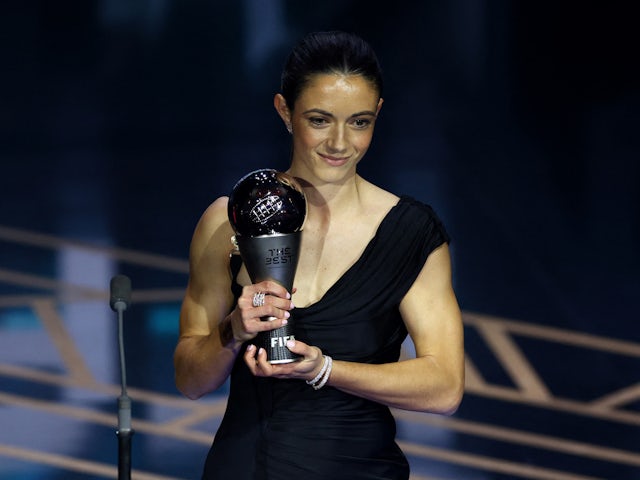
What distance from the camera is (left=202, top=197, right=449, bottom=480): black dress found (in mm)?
3076

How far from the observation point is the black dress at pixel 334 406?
3.08m

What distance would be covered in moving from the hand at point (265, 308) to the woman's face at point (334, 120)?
1.45 ft

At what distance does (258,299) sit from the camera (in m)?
2.72

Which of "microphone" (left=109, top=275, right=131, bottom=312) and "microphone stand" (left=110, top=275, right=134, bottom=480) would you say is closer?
"microphone stand" (left=110, top=275, right=134, bottom=480)

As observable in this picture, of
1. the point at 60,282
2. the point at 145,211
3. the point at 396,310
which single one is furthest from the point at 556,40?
the point at 396,310

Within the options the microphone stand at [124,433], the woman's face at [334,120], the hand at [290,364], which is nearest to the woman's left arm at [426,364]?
the hand at [290,364]

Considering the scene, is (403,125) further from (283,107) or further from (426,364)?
(426,364)

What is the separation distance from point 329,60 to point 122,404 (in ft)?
3.08

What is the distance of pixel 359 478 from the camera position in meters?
3.09

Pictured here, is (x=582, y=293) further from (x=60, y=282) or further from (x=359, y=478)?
(x=359, y=478)

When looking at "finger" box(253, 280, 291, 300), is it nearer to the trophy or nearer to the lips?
the trophy

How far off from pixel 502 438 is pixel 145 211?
399cm

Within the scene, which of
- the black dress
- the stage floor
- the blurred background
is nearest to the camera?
the black dress

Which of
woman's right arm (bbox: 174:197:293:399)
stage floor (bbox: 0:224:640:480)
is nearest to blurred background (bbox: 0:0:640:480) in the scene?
stage floor (bbox: 0:224:640:480)
